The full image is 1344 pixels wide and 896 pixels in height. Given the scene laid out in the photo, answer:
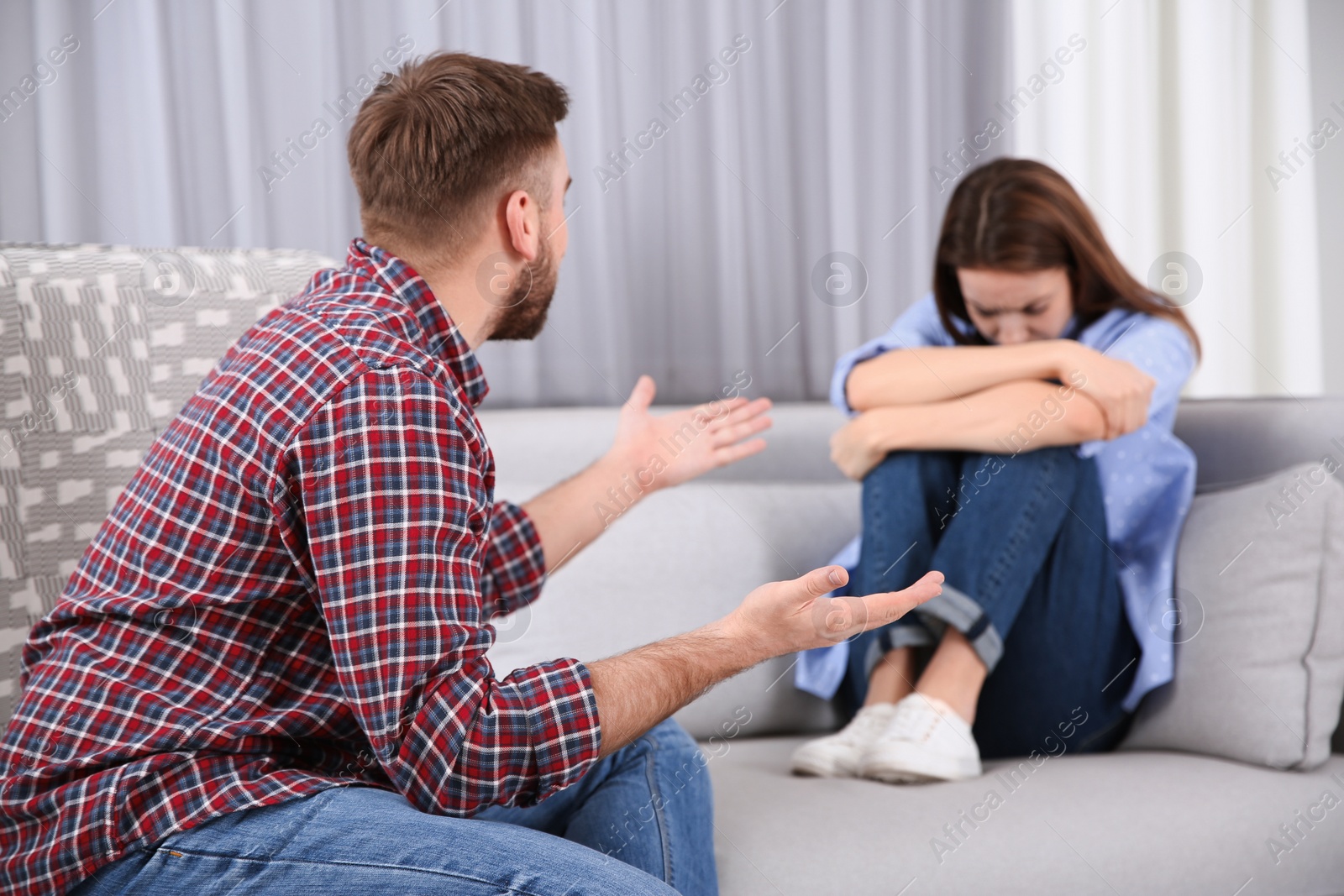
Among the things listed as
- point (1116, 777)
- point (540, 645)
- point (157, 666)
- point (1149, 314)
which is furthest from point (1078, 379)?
point (157, 666)

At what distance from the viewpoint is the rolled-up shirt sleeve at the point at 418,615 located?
0.59m

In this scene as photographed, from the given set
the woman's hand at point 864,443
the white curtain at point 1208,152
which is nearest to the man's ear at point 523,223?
the woman's hand at point 864,443

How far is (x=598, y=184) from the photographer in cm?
168

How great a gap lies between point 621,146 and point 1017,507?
37.4 inches

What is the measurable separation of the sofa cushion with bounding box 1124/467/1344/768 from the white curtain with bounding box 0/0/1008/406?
807 mm

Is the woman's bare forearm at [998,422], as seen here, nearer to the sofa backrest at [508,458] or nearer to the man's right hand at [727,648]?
the sofa backrest at [508,458]

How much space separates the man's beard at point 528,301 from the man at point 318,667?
136mm

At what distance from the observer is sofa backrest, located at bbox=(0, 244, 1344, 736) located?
3.06ft

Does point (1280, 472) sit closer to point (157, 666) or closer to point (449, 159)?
point (449, 159)

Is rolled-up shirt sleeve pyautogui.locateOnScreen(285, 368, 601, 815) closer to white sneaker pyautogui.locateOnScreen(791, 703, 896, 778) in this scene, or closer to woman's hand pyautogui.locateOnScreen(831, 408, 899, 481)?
white sneaker pyautogui.locateOnScreen(791, 703, 896, 778)

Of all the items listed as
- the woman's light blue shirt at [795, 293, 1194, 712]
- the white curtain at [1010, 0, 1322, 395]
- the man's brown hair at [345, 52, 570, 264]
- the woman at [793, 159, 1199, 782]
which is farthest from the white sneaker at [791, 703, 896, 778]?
the white curtain at [1010, 0, 1322, 395]

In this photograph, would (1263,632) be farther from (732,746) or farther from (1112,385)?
(732,746)

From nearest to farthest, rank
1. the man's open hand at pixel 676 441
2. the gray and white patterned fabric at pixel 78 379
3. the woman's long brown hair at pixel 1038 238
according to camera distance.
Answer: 1. the gray and white patterned fabric at pixel 78 379
2. the man's open hand at pixel 676 441
3. the woman's long brown hair at pixel 1038 238

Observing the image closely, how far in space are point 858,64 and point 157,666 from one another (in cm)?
164
